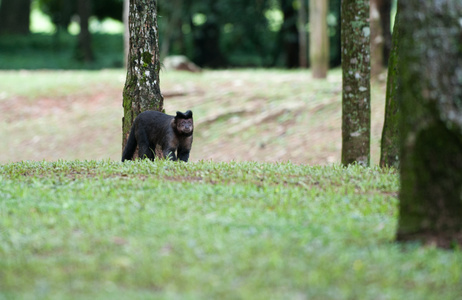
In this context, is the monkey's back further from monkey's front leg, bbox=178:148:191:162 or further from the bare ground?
the bare ground

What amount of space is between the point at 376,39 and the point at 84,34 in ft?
65.8

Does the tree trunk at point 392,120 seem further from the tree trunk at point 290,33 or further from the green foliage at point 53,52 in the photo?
the green foliage at point 53,52

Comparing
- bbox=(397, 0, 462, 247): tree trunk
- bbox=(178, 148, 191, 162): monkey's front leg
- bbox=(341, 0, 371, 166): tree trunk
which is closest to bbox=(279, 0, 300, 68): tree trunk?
bbox=(341, 0, 371, 166): tree trunk

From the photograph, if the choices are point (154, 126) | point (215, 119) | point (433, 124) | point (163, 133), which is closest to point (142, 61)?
point (154, 126)

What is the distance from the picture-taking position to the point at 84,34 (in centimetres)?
3538

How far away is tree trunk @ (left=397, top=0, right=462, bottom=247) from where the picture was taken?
18.8 feet

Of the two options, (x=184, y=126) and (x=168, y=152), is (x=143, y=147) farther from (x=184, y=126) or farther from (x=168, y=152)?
Result: (x=184, y=126)

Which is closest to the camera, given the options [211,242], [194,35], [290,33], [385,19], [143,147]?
[211,242]

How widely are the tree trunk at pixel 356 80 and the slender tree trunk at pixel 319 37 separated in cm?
1051

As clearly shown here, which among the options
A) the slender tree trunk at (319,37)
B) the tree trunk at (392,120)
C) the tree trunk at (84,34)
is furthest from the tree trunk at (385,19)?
the tree trunk at (84,34)

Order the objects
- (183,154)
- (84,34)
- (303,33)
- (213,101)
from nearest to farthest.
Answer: (183,154)
(213,101)
(303,33)
(84,34)

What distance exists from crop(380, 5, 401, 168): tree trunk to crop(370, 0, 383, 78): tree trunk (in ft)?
28.1

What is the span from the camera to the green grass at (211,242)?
4891mm

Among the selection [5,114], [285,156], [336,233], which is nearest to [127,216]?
[336,233]
